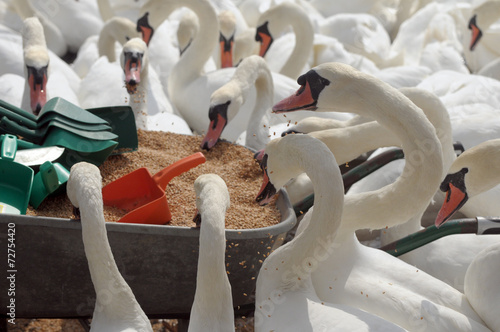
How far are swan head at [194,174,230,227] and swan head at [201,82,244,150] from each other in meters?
1.12

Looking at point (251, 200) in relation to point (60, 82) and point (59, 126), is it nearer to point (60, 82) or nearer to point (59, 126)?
point (59, 126)

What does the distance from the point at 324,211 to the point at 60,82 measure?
2.85 m

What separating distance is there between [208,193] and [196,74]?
9.94 feet

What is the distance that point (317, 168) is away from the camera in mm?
2590

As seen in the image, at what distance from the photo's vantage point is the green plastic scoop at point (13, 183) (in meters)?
2.71

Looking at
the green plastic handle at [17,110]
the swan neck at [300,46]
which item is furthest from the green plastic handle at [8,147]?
the swan neck at [300,46]

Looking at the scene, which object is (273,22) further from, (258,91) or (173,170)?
(173,170)

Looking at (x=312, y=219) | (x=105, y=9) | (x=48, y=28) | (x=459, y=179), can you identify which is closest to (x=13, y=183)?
(x=312, y=219)

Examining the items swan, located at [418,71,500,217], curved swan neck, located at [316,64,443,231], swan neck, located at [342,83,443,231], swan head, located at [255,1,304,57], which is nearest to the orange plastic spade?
curved swan neck, located at [316,64,443,231]

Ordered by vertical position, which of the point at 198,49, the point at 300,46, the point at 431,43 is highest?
the point at 198,49

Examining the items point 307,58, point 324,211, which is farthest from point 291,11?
point 324,211

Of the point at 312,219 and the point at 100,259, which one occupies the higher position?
the point at 100,259

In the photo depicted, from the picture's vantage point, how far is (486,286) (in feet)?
8.76

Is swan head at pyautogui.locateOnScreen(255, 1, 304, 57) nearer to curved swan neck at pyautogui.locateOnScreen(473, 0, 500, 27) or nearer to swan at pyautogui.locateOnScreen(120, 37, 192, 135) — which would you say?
swan at pyautogui.locateOnScreen(120, 37, 192, 135)
